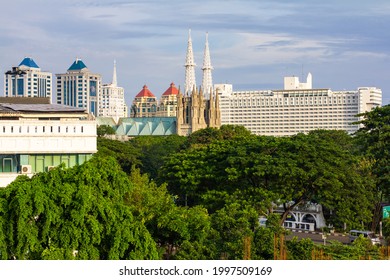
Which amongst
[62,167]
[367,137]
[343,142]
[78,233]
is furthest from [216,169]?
[343,142]

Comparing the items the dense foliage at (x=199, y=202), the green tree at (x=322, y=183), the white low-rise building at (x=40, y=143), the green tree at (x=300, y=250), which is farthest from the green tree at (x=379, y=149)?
the green tree at (x=300, y=250)

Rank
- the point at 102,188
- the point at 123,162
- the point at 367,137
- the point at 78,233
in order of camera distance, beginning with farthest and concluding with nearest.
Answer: the point at 123,162 → the point at 367,137 → the point at 102,188 → the point at 78,233

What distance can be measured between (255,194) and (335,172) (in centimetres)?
531

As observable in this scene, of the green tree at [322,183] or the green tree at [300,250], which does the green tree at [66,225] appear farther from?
the green tree at [322,183]

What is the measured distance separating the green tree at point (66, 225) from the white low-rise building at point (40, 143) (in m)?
20.1

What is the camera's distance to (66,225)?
30297 millimetres

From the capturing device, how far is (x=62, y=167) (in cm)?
3494

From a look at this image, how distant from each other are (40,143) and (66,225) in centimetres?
2332

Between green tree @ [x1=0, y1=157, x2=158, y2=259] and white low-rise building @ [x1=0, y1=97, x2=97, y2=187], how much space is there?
66.0ft

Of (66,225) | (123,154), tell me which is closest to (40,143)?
(66,225)

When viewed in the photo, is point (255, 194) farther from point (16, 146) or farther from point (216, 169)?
point (16, 146)

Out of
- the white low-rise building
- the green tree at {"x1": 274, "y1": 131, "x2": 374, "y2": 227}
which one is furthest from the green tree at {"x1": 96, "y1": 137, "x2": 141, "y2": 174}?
the green tree at {"x1": 274, "y1": 131, "x2": 374, "y2": 227}

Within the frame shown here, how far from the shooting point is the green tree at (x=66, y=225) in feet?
98.4

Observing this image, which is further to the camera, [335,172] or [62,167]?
[335,172]
